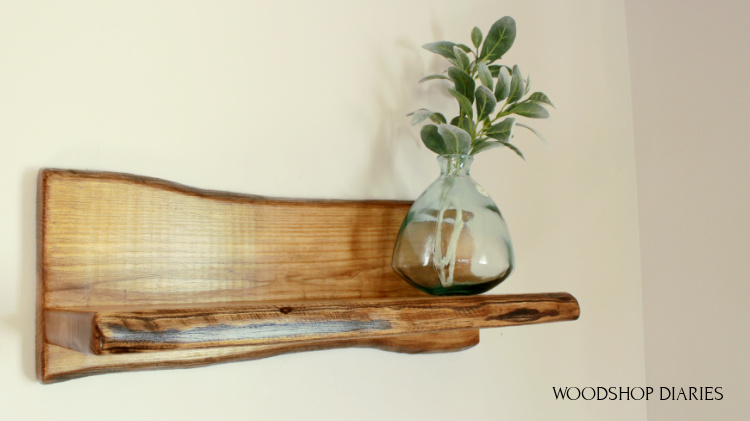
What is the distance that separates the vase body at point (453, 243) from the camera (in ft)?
2.42

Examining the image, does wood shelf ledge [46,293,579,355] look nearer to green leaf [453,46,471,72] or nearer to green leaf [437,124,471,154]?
green leaf [437,124,471,154]

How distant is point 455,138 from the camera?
2.48ft

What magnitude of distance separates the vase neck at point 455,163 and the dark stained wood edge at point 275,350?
0.67ft

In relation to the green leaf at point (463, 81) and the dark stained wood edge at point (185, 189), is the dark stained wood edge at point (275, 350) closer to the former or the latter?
the dark stained wood edge at point (185, 189)

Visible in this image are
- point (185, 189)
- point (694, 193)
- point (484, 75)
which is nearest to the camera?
point (185, 189)

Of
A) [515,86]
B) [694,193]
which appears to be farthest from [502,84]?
[694,193]

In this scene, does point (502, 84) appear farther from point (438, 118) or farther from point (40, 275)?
point (40, 275)

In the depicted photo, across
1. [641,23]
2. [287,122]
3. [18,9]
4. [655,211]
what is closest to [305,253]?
[287,122]

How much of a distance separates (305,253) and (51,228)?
0.28 m

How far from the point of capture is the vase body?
0.74 metres

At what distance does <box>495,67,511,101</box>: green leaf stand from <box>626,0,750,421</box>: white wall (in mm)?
496

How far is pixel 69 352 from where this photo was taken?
0.60 metres

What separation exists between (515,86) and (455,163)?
0.12m

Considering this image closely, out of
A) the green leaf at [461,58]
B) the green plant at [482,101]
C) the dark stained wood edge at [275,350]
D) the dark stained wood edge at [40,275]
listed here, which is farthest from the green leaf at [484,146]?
the dark stained wood edge at [40,275]
